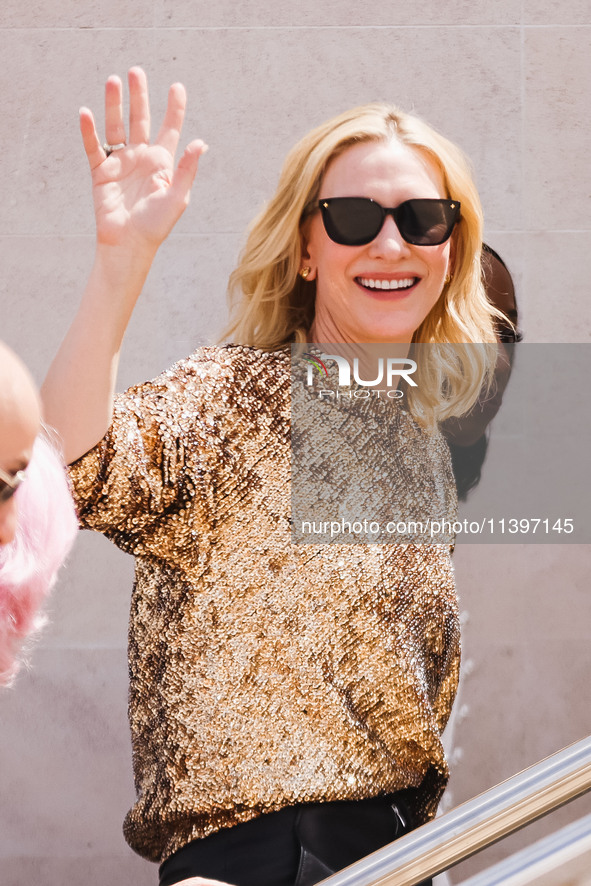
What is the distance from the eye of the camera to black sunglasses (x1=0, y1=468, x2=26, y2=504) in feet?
2.02

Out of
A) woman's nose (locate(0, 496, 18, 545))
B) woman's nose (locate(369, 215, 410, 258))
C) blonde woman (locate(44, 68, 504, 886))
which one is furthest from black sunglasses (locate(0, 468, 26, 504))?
woman's nose (locate(369, 215, 410, 258))

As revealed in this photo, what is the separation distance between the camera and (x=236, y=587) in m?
1.15

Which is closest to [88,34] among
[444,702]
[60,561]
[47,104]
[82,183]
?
[47,104]

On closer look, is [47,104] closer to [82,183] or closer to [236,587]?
[82,183]

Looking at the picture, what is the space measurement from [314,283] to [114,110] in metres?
0.42

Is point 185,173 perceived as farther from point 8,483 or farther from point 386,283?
point 8,483

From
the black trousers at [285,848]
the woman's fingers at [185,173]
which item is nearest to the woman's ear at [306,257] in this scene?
the woman's fingers at [185,173]

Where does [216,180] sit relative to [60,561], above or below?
below

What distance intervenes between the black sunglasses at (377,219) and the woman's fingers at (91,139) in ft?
1.08

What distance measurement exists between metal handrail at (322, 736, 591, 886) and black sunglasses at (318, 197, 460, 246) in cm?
61

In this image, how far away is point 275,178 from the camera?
8.38 feet

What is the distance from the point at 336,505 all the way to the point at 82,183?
160 centimetres

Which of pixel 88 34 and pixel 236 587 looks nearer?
pixel 236 587

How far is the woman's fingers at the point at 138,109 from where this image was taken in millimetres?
976
